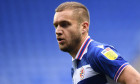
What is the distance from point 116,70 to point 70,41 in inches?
29.8

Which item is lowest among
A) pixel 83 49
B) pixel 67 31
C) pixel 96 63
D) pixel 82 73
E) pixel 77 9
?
pixel 82 73

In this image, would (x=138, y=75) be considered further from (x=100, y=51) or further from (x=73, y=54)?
(x=73, y=54)

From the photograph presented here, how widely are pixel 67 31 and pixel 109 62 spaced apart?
2.38 feet

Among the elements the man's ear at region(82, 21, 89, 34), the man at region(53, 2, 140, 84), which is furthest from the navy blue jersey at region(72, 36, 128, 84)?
the man's ear at region(82, 21, 89, 34)

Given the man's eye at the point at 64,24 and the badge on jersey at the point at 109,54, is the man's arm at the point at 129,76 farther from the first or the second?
the man's eye at the point at 64,24

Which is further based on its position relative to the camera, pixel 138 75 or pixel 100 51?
pixel 100 51

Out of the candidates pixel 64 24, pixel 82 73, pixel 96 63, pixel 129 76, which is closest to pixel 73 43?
pixel 64 24

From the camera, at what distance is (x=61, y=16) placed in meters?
2.89

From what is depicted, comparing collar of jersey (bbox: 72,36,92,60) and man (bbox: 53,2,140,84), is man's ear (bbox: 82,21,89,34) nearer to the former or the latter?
man (bbox: 53,2,140,84)

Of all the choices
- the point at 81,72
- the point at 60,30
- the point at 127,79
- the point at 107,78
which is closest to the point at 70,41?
the point at 60,30

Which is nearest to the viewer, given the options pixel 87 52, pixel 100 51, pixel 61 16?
pixel 100 51

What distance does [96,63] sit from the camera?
242 centimetres

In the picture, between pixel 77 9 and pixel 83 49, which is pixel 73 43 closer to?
pixel 83 49

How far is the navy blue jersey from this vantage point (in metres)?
2.35
